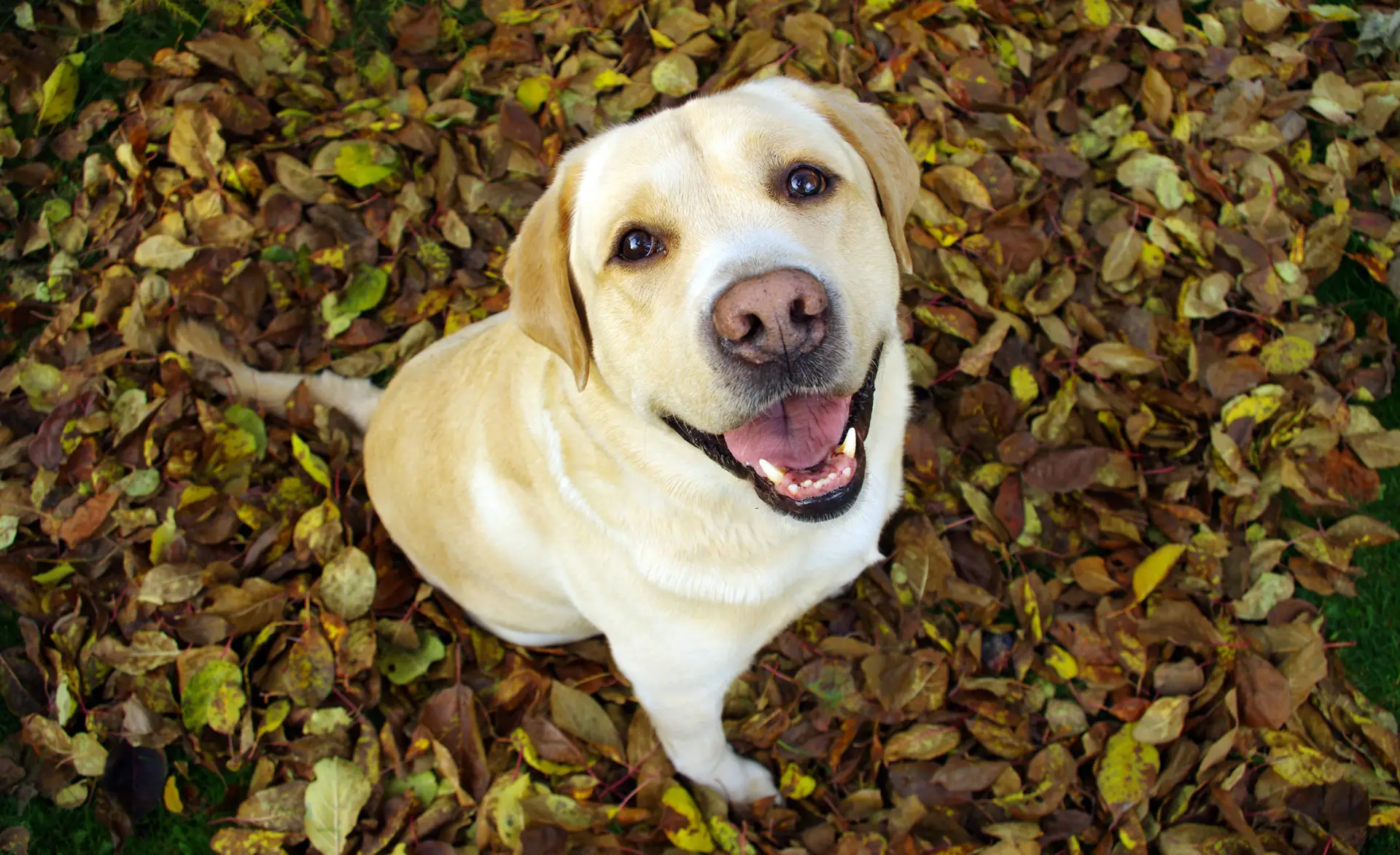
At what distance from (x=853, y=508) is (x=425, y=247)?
251 centimetres

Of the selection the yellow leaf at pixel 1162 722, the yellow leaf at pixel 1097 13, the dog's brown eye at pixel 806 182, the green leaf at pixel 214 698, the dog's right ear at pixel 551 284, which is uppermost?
the dog's brown eye at pixel 806 182

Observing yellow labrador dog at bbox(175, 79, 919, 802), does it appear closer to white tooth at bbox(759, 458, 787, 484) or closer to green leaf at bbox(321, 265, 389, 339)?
white tooth at bbox(759, 458, 787, 484)

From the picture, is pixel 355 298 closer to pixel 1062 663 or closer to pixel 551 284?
pixel 551 284

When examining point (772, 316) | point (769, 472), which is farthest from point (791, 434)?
point (772, 316)

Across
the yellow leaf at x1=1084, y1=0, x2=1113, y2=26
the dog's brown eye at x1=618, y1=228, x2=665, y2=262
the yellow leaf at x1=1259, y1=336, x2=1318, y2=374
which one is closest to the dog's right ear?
the dog's brown eye at x1=618, y1=228, x2=665, y2=262

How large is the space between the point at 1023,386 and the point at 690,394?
1972mm

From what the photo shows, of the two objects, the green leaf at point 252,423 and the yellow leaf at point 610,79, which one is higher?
the yellow leaf at point 610,79

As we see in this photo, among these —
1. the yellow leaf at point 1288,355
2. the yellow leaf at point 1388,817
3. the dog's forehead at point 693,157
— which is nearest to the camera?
the dog's forehead at point 693,157

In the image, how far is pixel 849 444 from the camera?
2.18 m

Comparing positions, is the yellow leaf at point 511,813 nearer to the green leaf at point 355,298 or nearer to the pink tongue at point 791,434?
the pink tongue at point 791,434

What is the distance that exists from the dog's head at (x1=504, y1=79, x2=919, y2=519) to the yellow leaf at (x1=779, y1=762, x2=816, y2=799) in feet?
4.42

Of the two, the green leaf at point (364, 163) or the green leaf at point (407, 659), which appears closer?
the green leaf at point (407, 659)

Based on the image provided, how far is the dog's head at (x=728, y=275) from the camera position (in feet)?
6.28

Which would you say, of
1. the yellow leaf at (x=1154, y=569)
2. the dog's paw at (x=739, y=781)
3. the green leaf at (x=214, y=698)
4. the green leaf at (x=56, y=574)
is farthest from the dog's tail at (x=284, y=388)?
the yellow leaf at (x=1154, y=569)
